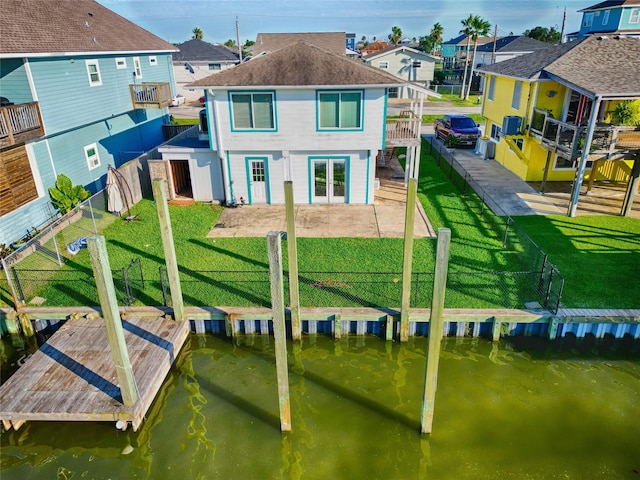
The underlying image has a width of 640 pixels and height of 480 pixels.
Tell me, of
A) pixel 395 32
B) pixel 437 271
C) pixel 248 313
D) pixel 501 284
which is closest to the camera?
pixel 437 271

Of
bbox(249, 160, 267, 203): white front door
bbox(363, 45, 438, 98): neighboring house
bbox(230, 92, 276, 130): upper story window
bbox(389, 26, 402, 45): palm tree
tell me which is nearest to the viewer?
bbox(230, 92, 276, 130): upper story window

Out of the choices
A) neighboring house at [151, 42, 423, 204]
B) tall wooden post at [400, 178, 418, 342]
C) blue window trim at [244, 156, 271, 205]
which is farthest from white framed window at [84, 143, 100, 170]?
tall wooden post at [400, 178, 418, 342]

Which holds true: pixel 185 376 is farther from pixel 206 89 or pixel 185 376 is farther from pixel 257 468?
pixel 206 89

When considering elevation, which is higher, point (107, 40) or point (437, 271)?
point (107, 40)

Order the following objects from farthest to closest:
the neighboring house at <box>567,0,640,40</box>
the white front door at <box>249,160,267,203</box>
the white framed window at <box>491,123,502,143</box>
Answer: the neighboring house at <box>567,0,640,40</box>, the white framed window at <box>491,123,502,143</box>, the white front door at <box>249,160,267,203</box>

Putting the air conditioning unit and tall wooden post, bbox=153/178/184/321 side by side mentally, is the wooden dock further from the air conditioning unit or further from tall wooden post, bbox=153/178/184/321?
the air conditioning unit

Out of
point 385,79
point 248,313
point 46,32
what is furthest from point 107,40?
point 248,313
